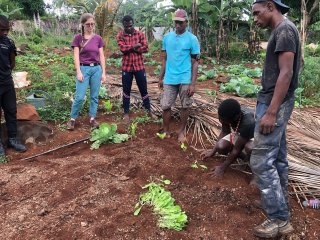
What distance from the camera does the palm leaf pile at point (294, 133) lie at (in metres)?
3.44

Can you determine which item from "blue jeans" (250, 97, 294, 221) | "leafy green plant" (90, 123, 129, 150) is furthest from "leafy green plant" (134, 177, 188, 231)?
"leafy green plant" (90, 123, 129, 150)

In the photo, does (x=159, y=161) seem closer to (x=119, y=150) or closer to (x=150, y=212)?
(x=119, y=150)

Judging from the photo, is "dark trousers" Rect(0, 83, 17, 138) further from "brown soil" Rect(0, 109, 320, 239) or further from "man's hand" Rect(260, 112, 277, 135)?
"man's hand" Rect(260, 112, 277, 135)

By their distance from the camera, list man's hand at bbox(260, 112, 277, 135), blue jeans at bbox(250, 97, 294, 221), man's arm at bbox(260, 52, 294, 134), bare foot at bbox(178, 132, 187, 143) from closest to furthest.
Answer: man's arm at bbox(260, 52, 294, 134), man's hand at bbox(260, 112, 277, 135), blue jeans at bbox(250, 97, 294, 221), bare foot at bbox(178, 132, 187, 143)

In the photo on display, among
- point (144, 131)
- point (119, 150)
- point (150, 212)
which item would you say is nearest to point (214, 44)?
point (144, 131)

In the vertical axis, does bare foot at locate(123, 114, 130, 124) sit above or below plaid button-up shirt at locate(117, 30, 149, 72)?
below

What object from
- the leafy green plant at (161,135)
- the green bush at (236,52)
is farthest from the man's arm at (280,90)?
the green bush at (236,52)

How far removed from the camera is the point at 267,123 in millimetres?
2426

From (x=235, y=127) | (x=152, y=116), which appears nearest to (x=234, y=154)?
(x=235, y=127)

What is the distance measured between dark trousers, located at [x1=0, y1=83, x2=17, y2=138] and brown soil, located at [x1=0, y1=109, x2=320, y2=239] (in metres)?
0.37

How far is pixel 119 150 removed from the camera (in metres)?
4.35

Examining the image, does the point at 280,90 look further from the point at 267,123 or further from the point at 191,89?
the point at 191,89

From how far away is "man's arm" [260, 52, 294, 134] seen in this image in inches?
89.9

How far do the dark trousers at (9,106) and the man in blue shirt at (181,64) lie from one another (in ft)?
6.63
